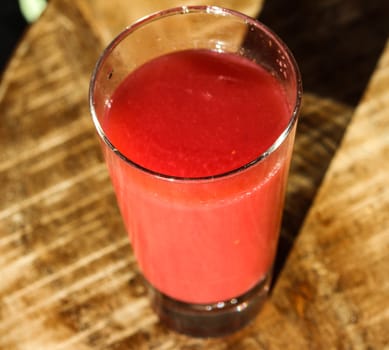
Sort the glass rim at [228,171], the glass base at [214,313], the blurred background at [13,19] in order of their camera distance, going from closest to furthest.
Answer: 1. the glass rim at [228,171]
2. the glass base at [214,313]
3. the blurred background at [13,19]

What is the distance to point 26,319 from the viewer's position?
911mm

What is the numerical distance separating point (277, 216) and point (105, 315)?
10.3 inches

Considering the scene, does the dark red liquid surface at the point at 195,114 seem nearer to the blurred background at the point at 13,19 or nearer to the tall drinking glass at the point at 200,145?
the tall drinking glass at the point at 200,145

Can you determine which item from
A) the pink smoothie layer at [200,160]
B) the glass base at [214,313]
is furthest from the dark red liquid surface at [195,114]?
the glass base at [214,313]

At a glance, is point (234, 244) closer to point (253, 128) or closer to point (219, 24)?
point (253, 128)

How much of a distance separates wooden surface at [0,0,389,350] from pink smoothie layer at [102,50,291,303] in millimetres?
114

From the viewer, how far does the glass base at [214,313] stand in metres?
0.89

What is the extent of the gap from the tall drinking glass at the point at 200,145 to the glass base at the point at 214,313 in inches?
0.7

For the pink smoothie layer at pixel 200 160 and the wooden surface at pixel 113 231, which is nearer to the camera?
the pink smoothie layer at pixel 200 160

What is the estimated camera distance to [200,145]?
70cm

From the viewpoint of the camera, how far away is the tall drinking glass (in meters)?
0.68

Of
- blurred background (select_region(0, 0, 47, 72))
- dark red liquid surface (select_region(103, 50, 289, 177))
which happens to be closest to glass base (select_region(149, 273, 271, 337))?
dark red liquid surface (select_region(103, 50, 289, 177))

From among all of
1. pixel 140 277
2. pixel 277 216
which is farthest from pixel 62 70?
pixel 277 216

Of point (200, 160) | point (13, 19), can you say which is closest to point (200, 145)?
point (200, 160)
